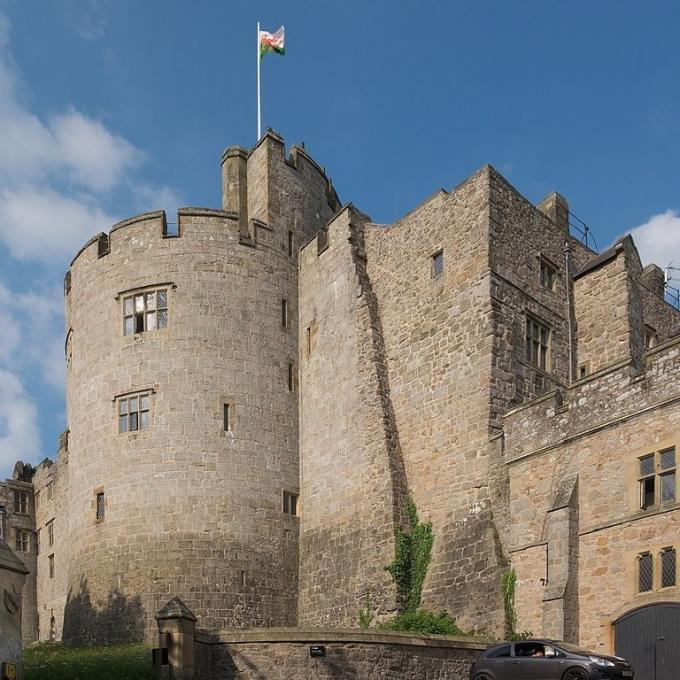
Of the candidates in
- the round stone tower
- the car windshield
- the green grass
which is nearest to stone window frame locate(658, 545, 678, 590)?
the car windshield

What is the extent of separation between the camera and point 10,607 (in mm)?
13797

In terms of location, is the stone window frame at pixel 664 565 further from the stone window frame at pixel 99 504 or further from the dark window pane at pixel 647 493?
the stone window frame at pixel 99 504

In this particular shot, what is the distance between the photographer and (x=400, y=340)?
3306 centimetres

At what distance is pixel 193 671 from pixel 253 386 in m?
13.0

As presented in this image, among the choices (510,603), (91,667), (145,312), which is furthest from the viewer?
(145,312)

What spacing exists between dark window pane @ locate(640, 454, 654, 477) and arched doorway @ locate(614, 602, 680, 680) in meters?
2.97

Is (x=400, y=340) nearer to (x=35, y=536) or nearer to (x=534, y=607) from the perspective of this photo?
(x=534, y=607)

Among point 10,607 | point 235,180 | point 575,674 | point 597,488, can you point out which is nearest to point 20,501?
point 235,180

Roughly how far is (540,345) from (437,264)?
4030mm

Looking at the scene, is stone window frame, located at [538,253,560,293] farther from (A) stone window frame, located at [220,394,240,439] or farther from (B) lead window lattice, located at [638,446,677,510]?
(A) stone window frame, located at [220,394,240,439]

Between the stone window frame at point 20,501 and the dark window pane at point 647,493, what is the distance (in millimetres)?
40354

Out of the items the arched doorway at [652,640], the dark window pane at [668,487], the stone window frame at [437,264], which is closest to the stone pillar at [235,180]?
the stone window frame at [437,264]

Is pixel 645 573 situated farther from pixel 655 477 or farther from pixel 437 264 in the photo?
pixel 437 264

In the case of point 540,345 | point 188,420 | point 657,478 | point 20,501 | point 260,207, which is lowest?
point 20,501
